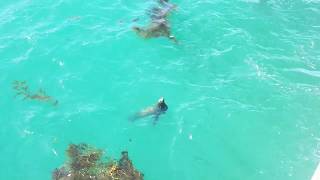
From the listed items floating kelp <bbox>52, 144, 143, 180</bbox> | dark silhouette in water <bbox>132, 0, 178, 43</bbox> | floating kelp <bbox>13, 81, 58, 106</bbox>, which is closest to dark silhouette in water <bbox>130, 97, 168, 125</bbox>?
floating kelp <bbox>52, 144, 143, 180</bbox>

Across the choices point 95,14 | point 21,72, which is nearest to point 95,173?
point 21,72

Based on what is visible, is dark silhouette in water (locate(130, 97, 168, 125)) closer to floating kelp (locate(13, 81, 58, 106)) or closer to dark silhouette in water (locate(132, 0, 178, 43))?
floating kelp (locate(13, 81, 58, 106))

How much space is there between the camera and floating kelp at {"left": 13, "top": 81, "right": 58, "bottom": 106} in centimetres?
1694

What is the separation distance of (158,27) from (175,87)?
3206 mm

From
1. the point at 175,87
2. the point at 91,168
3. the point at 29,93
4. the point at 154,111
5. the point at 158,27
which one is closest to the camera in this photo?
the point at 91,168

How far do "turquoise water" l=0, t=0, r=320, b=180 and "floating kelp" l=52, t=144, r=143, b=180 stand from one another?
1687 mm

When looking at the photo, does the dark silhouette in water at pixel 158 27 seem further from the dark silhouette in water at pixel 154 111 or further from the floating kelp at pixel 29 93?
the floating kelp at pixel 29 93

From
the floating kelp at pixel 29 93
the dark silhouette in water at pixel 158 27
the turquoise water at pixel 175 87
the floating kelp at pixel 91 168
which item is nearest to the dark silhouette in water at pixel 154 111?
the turquoise water at pixel 175 87

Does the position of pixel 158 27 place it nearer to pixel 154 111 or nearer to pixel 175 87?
pixel 175 87

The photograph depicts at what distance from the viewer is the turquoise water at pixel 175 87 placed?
14836 mm

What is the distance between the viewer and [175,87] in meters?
17.0

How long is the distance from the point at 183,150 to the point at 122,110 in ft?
9.10

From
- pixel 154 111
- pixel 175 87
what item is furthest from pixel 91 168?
pixel 175 87

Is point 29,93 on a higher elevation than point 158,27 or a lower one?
lower
